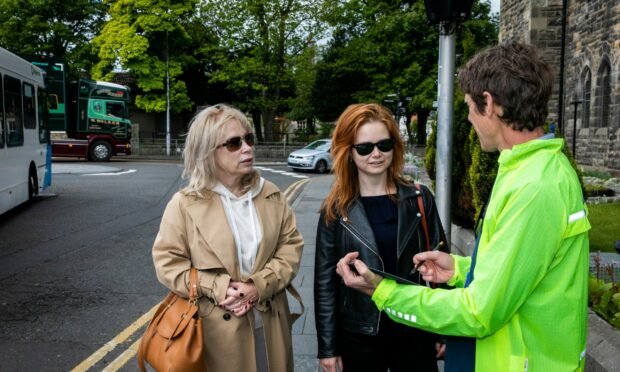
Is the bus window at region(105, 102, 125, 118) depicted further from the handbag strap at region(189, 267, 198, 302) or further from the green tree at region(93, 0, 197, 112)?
the handbag strap at region(189, 267, 198, 302)

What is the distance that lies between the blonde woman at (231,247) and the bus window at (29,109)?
10.8 meters

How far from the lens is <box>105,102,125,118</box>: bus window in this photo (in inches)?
1118

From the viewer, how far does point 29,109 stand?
12477mm

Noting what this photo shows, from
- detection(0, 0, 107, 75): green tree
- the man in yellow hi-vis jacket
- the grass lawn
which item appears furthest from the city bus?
detection(0, 0, 107, 75): green tree

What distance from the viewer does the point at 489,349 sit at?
1694mm

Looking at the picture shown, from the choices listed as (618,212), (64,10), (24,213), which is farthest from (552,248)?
(64,10)

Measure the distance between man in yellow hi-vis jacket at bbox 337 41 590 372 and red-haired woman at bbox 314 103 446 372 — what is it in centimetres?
77

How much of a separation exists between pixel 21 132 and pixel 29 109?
104cm

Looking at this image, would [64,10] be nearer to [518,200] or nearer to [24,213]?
[24,213]

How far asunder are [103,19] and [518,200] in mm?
46690

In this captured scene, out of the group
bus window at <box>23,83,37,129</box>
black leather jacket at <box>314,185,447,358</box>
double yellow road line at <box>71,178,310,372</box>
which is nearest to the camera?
black leather jacket at <box>314,185,447,358</box>

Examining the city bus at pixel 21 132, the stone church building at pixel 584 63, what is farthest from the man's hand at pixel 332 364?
the stone church building at pixel 584 63

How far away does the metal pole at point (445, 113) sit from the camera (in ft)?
15.9

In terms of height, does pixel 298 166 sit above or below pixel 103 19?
below
